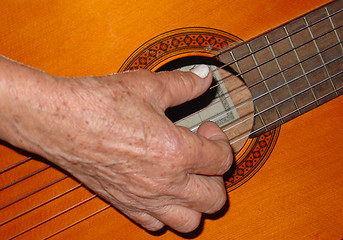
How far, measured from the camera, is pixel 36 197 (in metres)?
1.08

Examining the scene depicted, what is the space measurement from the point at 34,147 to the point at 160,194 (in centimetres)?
35

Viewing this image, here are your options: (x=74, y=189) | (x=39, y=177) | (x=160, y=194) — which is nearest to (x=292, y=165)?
(x=160, y=194)

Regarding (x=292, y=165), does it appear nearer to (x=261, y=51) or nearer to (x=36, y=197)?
(x=261, y=51)

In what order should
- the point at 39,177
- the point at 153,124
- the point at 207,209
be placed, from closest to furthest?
the point at 153,124
the point at 207,209
the point at 39,177

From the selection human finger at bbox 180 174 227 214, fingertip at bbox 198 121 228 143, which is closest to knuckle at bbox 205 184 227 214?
human finger at bbox 180 174 227 214

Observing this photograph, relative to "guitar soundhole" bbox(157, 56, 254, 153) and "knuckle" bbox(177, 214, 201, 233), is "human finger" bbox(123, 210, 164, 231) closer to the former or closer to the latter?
"knuckle" bbox(177, 214, 201, 233)

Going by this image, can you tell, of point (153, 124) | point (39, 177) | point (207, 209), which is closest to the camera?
point (153, 124)

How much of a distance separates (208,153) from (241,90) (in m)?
0.41

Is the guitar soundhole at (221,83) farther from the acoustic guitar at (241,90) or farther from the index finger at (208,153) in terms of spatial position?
the index finger at (208,153)

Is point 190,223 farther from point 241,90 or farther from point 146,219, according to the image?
point 241,90

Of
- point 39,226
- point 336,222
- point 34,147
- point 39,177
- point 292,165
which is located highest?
point 34,147

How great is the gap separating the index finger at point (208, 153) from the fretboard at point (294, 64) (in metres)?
0.24

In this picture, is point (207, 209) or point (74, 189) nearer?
point (207, 209)

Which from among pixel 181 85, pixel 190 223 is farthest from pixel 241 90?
pixel 190 223
